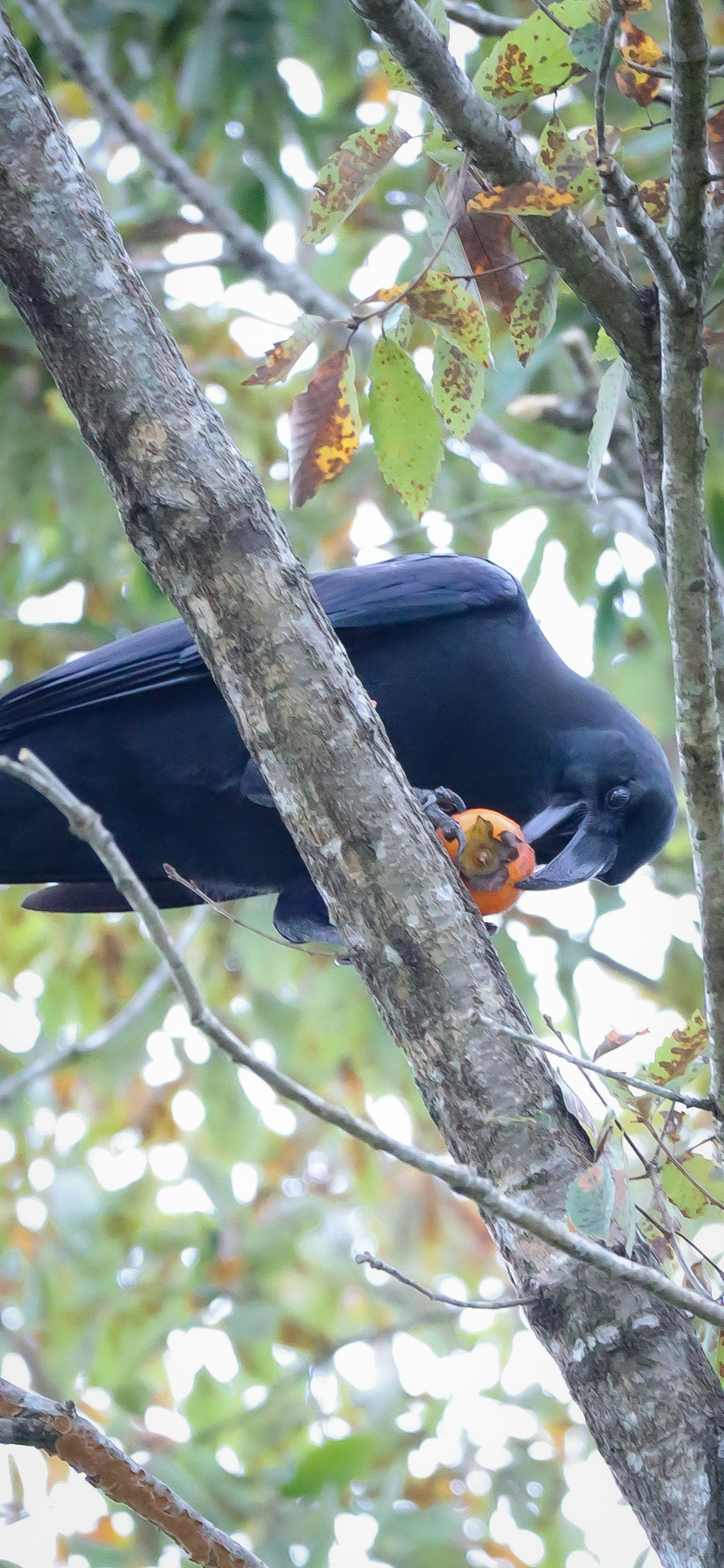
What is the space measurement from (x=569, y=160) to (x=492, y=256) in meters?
0.19

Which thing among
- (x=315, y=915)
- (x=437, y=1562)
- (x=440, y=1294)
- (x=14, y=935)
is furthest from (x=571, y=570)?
(x=440, y=1294)

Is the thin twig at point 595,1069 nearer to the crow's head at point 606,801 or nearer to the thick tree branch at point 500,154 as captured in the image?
the thick tree branch at point 500,154

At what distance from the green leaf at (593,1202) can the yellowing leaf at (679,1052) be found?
0.35 metres

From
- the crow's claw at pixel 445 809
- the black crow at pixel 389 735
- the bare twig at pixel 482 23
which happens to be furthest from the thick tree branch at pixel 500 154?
the black crow at pixel 389 735

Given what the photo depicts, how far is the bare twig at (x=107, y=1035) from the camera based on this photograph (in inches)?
160

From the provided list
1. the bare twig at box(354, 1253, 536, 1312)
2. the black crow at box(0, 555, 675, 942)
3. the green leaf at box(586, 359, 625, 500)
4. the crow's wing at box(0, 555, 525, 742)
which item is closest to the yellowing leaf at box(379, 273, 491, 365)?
the green leaf at box(586, 359, 625, 500)

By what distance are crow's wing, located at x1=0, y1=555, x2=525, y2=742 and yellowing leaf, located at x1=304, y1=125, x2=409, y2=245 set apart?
4.32ft

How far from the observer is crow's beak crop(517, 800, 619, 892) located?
3.03m

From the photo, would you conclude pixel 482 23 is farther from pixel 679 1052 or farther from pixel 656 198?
pixel 679 1052

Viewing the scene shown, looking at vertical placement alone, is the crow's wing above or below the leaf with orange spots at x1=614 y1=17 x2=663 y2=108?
above

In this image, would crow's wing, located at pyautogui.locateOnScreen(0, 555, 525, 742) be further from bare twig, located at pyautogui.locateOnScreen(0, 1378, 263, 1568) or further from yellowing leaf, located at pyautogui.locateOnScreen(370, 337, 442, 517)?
bare twig, located at pyautogui.locateOnScreen(0, 1378, 263, 1568)

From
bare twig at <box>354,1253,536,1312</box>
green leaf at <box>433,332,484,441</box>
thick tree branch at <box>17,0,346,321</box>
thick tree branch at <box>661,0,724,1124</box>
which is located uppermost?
thick tree branch at <box>17,0,346,321</box>

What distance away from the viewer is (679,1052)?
5.96 feet

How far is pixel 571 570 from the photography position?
455 cm
